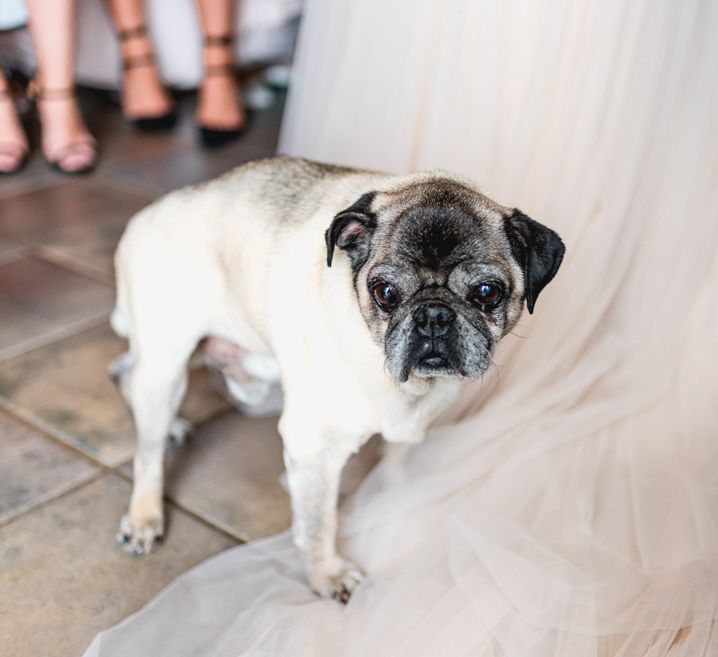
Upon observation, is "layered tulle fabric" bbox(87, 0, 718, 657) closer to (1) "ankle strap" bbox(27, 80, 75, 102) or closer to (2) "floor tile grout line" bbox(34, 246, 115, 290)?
(2) "floor tile grout line" bbox(34, 246, 115, 290)

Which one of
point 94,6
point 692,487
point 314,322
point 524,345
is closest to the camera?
point 314,322

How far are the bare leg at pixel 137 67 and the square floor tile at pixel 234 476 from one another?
196 cm

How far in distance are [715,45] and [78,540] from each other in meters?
1.35

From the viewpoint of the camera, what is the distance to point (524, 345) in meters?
1.74

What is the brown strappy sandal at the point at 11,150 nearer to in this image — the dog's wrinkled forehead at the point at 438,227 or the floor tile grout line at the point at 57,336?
the floor tile grout line at the point at 57,336

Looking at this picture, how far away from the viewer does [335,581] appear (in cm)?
152

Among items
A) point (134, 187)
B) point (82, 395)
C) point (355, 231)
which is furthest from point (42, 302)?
point (355, 231)

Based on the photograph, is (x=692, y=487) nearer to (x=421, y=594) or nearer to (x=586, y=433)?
(x=586, y=433)

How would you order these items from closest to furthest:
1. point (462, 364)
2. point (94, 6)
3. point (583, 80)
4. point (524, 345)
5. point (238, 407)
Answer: point (462, 364) < point (583, 80) < point (524, 345) < point (238, 407) < point (94, 6)

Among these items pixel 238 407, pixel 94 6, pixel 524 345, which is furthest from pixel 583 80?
pixel 94 6

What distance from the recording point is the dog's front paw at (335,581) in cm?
151

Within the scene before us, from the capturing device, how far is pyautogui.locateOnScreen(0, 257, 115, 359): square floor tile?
2275 millimetres

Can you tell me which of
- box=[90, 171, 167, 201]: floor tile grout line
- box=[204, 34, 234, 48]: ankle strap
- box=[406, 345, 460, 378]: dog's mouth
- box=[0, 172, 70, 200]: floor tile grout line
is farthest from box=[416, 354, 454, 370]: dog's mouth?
box=[204, 34, 234, 48]: ankle strap

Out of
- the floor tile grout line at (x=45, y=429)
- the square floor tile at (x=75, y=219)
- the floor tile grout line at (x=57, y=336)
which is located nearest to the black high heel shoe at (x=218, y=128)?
the square floor tile at (x=75, y=219)
